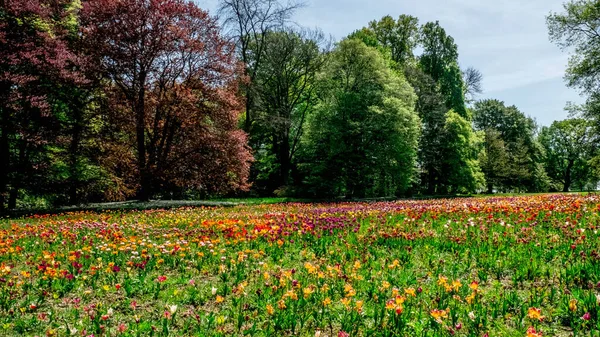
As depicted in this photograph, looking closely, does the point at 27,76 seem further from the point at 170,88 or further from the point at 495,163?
the point at 495,163

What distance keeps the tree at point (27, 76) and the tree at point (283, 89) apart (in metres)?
17.8

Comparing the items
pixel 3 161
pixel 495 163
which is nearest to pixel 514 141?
pixel 495 163

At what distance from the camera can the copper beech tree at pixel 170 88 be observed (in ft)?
65.6

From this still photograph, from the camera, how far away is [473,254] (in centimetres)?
613

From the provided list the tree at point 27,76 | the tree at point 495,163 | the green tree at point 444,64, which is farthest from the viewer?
the tree at point 495,163

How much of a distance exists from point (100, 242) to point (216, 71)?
17.1 meters

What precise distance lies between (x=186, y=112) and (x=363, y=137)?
538 inches

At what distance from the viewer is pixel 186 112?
21641mm

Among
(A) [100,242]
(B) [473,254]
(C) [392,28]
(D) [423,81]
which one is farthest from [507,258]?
(C) [392,28]

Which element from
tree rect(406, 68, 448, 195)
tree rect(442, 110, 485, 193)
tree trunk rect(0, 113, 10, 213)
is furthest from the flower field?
tree rect(406, 68, 448, 195)

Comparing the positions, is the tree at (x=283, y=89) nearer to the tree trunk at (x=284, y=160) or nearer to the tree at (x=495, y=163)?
the tree trunk at (x=284, y=160)

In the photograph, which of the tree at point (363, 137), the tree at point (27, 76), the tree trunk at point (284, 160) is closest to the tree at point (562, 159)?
the tree at point (363, 137)

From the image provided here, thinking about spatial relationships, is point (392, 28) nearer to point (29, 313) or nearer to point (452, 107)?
point (452, 107)

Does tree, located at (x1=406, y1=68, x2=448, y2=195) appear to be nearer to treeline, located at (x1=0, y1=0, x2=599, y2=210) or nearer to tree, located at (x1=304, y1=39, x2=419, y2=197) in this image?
treeline, located at (x1=0, y1=0, x2=599, y2=210)
